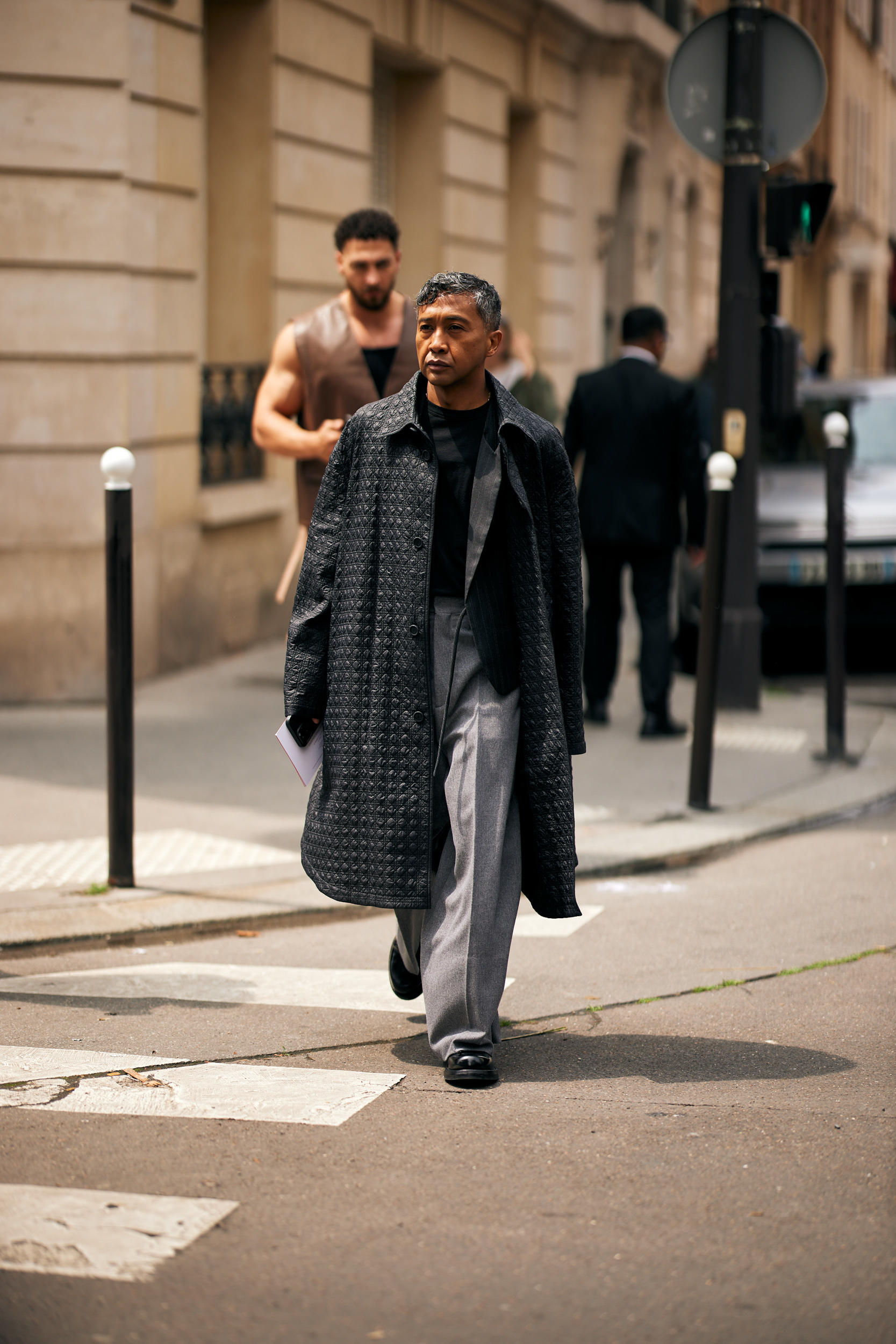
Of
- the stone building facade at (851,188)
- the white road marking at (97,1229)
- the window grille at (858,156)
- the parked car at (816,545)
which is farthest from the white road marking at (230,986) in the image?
the window grille at (858,156)

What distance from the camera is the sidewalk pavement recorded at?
19.0 feet

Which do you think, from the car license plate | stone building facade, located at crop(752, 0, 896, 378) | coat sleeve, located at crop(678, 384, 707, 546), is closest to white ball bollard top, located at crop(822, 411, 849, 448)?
coat sleeve, located at crop(678, 384, 707, 546)

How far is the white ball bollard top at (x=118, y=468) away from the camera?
5.71 meters

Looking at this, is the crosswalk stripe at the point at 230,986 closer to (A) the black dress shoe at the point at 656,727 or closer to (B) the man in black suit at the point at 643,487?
(A) the black dress shoe at the point at 656,727

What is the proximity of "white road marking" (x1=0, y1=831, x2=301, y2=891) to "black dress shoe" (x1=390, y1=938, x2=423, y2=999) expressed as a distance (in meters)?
1.67

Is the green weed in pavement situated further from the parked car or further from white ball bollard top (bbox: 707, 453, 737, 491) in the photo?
the parked car

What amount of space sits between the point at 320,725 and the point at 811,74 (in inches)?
208

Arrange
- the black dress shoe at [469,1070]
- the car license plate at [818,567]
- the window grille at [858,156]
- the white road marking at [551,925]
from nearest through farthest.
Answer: the black dress shoe at [469,1070] → the white road marking at [551,925] → the car license plate at [818,567] → the window grille at [858,156]

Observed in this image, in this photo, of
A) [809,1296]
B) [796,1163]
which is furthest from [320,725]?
[809,1296]

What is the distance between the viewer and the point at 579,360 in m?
19.7

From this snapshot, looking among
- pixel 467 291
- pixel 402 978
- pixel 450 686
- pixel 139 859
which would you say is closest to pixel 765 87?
pixel 139 859

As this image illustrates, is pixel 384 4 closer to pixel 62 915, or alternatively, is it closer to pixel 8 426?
pixel 8 426

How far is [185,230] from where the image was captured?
33.2 ft

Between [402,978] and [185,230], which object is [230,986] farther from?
[185,230]
